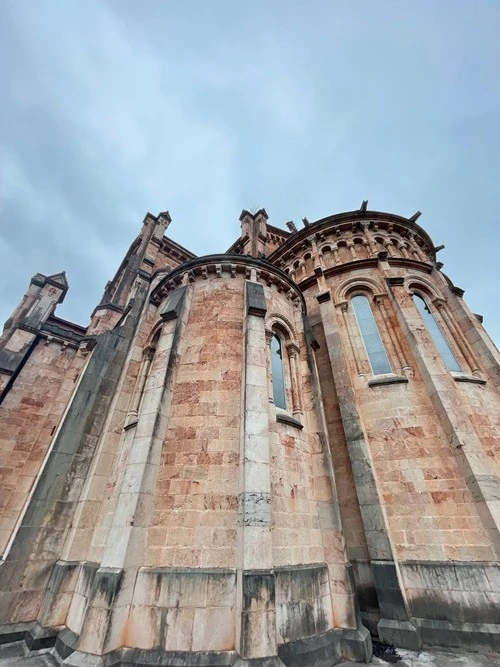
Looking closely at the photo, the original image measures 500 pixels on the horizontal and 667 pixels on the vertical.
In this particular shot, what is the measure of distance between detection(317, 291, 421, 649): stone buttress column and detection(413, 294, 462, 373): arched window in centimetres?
331

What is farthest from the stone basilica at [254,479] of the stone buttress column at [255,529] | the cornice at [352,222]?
the cornice at [352,222]

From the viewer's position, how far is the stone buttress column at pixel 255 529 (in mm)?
4145

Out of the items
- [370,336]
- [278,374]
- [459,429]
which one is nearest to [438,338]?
[370,336]

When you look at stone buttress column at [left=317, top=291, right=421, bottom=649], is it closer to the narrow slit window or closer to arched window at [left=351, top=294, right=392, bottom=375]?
arched window at [left=351, top=294, right=392, bottom=375]

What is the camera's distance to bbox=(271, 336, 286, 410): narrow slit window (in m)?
7.79

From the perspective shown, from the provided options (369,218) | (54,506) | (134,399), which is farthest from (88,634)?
(369,218)

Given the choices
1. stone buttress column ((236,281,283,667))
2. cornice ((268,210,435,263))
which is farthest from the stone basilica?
cornice ((268,210,435,263))

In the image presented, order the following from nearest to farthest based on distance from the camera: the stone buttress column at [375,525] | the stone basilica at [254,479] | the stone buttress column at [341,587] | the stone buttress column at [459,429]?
1. the stone basilica at [254,479]
2. the stone buttress column at [341,587]
3. the stone buttress column at [375,525]
4. the stone buttress column at [459,429]

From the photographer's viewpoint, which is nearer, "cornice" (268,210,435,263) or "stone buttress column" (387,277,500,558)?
"stone buttress column" (387,277,500,558)

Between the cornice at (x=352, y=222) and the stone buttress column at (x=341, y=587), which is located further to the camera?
the cornice at (x=352, y=222)

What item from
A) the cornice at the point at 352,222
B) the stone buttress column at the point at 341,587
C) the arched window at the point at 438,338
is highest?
the cornice at the point at 352,222

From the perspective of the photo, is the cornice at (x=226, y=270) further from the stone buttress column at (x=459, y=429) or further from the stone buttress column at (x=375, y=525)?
the stone buttress column at (x=459, y=429)

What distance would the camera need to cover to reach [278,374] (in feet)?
27.0

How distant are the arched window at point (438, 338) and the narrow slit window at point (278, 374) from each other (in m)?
5.12
